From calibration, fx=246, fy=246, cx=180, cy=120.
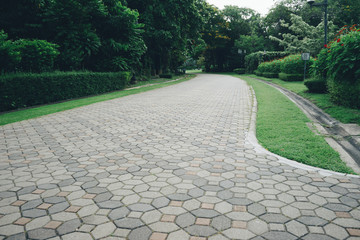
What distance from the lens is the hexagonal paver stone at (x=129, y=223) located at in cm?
285

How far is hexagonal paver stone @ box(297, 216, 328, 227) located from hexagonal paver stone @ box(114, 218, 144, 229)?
1.91 metres

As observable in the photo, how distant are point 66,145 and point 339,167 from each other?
232 inches

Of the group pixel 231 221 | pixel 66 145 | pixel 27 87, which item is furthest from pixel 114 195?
pixel 27 87

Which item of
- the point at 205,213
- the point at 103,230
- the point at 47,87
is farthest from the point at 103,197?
the point at 47,87

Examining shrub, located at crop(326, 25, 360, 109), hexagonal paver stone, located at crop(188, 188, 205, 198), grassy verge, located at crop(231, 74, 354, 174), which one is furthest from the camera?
shrub, located at crop(326, 25, 360, 109)

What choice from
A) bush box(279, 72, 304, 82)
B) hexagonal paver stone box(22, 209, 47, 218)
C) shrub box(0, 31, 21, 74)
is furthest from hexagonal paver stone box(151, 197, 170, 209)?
bush box(279, 72, 304, 82)

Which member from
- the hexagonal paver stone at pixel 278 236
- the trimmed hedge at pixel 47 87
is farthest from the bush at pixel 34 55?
the hexagonal paver stone at pixel 278 236

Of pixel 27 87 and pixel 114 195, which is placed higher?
pixel 27 87

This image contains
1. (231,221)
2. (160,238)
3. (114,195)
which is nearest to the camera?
(160,238)

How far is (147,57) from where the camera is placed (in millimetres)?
30781

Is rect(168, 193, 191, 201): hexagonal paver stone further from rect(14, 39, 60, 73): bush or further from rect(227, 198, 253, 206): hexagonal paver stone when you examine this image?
rect(14, 39, 60, 73): bush

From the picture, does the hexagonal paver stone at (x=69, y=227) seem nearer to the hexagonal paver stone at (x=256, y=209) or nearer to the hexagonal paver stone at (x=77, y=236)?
the hexagonal paver stone at (x=77, y=236)

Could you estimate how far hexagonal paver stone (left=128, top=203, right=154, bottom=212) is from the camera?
3.20 meters

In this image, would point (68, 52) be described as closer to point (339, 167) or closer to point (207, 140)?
point (207, 140)
